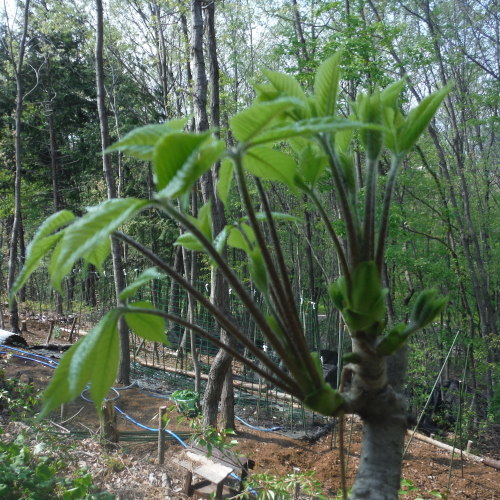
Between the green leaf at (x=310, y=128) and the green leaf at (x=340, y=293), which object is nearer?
the green leaf at (x=310, y=128)

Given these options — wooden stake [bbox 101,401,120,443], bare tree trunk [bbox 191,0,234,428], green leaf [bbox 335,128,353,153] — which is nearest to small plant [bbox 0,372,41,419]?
wooden stake [bbox 101,401,120,443]

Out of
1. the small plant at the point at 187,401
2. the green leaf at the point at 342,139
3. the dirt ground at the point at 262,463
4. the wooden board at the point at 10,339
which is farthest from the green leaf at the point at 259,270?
the wooden board at the point at 10,339

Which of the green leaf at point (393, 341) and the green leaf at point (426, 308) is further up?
the green leaf at point (426, 308)

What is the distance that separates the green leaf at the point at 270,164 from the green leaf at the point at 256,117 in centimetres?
9

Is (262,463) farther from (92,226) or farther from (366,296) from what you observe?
(92,226)

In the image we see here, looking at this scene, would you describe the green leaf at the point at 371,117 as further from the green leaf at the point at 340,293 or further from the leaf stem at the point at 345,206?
the green leaf at the point at 340,293

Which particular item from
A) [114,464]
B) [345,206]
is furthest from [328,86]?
[114,464]

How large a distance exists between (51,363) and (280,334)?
27.6 ft

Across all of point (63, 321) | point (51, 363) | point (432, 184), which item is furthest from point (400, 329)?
point (63, 321)

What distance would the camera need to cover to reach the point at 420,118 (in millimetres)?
632

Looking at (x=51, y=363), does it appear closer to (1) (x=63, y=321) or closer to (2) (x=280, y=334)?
(1) (x=63, y=321)

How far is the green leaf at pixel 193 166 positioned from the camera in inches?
17.5

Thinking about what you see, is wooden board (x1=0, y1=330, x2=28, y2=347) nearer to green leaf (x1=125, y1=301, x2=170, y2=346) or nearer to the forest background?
the forest background

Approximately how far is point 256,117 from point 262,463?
544cm
